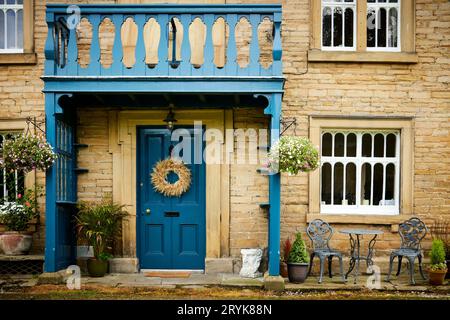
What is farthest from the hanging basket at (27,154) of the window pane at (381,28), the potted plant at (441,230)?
the potted plant at (441,230)

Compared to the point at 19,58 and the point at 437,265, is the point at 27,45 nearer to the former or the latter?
the point at 19,58

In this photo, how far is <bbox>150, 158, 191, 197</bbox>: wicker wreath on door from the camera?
10.1 metres

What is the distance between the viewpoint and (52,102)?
29.2 ft

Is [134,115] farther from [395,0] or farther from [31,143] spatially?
[395,0]

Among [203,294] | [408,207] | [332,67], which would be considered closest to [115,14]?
[332,67]

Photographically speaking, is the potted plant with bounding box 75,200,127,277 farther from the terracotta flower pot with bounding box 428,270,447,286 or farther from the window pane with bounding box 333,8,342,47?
the terracotta flower pot with bounding box 428,270,447,286

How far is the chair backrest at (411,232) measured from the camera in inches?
376

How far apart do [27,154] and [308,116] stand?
16.2 ft

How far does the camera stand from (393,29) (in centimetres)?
1036

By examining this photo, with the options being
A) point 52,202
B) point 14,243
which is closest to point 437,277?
point 52,202

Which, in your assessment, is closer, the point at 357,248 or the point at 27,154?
the point at 27,154

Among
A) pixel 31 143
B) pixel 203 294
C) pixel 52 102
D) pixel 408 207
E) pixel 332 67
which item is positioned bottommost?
pixel 203 294

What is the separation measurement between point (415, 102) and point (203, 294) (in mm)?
5266

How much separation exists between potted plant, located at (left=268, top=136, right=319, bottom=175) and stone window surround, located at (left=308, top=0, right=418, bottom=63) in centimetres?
217
